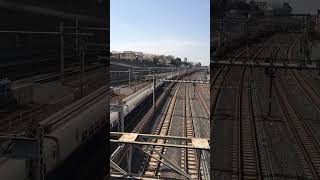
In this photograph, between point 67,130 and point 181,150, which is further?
point 181,150

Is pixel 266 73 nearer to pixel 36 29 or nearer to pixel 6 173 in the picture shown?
pixel 36 29

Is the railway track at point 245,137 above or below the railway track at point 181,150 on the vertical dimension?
above

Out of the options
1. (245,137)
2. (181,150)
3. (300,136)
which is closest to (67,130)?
(245,137)

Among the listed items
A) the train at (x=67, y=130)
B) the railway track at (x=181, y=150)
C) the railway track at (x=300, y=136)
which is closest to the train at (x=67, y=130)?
the train at (x=67, y=130)

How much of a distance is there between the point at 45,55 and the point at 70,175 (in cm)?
110

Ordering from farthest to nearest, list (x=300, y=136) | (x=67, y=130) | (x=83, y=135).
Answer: (x=83, y=135) < (x=67, y=130) < (x=300, y=136)

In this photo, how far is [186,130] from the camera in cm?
1142

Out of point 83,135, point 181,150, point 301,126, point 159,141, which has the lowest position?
point 181,150

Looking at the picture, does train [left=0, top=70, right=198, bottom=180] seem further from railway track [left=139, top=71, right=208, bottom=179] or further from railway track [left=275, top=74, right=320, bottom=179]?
railway track [left=139, top=71, right=208, bottom=179]

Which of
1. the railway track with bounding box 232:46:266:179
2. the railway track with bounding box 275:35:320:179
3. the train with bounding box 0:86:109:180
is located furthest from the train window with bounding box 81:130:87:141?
the railway track with bounding box 275:35:320:179

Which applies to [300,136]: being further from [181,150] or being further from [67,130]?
[181,150]

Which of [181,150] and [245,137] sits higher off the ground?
[245,137]

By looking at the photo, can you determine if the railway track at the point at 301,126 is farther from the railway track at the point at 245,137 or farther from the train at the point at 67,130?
the train at the point at 67,130

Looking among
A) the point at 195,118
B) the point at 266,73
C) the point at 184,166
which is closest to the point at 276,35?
the point at 266,73
